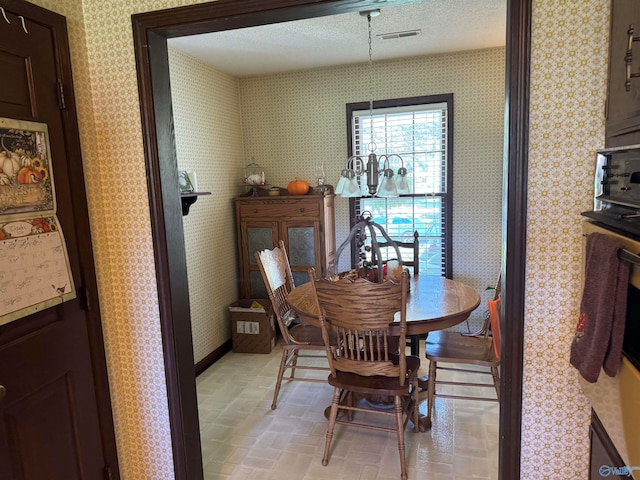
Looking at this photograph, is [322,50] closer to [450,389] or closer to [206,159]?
[206,159]

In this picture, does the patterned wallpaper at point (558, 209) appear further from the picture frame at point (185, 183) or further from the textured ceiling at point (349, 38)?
the picture frame at point (185, 183)

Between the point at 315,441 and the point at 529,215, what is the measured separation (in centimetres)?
190

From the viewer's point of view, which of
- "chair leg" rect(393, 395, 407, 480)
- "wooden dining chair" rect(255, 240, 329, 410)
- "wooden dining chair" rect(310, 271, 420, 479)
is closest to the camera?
"wooden dining chair" rect(310, 271, 420, 479)

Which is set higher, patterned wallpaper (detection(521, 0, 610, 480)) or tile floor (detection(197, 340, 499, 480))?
patterned wallpaper (detection(521, 0, 610, 480))

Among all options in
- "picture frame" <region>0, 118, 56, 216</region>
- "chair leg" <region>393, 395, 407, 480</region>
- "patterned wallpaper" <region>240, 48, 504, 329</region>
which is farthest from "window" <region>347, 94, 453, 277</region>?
"picture frame" <region>0, 118, 56, 216</region>

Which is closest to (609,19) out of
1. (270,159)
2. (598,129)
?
(598,129)

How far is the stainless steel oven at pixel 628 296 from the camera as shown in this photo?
938 mm

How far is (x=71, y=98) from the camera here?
157 cm

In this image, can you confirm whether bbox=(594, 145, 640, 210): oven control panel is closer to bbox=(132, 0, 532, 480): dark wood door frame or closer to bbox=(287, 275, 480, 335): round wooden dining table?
bbox=(132, 0, 532, 480): dark wood door frame

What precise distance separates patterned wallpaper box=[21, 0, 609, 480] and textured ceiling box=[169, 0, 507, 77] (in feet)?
4.35

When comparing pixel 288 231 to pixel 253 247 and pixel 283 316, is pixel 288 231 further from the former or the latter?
pixel 283 316

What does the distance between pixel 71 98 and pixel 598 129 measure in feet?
6.05

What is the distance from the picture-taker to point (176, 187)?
175cm

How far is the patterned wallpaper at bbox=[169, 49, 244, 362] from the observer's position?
3363 millimetres
